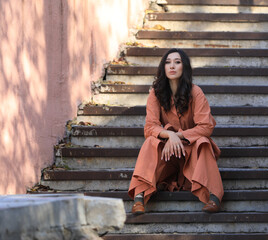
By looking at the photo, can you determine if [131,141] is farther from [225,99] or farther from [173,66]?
[225,99]

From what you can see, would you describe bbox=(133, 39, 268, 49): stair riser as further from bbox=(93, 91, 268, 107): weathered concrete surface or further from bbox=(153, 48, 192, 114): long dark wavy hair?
bbox=(153, 48, 192, 114): long dark wavy hair

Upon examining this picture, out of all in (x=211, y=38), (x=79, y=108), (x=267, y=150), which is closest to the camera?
(x=267, y=150)

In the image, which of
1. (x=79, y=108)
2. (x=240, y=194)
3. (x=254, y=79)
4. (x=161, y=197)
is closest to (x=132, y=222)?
(x=161, y=197)

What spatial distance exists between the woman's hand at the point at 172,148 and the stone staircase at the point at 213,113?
0.32 meters

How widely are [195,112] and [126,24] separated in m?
2.92

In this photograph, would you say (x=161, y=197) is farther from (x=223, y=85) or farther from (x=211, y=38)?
(x=211, y=38)

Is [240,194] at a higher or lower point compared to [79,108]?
lower

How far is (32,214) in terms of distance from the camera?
2.98 metres

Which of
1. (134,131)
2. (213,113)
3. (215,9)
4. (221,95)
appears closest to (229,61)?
(221,95)

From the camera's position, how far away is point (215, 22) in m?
8.30

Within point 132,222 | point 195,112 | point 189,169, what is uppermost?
point 195,112

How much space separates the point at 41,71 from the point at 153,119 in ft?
3.82

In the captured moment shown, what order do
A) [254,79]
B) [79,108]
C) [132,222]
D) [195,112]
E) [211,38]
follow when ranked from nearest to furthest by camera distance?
1. [132,222]
2. [195,112]
3. [79,108]
4. [254,79]
5. [211,38]

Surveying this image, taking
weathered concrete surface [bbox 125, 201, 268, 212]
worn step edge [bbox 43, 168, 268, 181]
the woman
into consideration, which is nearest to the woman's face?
the woman
